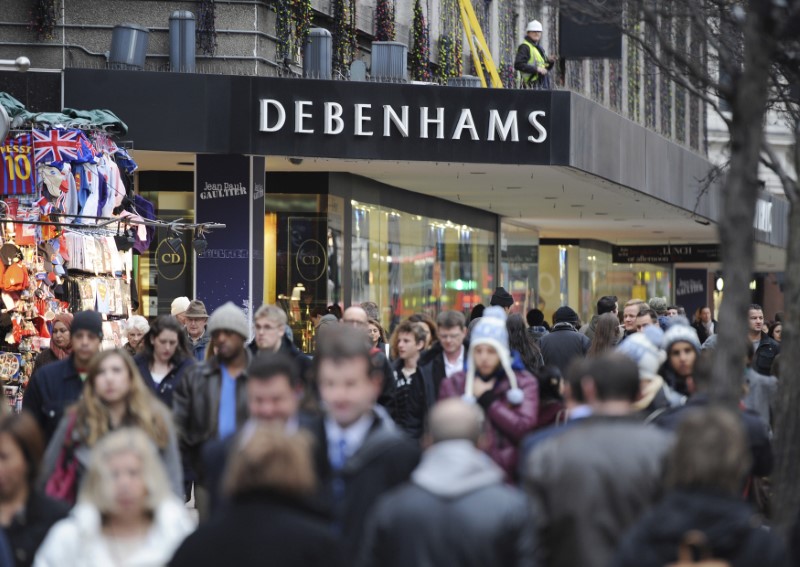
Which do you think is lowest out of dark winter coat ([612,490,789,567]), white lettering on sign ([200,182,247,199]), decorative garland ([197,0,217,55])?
dark winter coat ([612,490,789,567])

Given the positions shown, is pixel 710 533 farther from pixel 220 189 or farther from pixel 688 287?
pixel 688 287

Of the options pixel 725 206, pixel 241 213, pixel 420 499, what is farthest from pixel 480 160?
pixel 420 499

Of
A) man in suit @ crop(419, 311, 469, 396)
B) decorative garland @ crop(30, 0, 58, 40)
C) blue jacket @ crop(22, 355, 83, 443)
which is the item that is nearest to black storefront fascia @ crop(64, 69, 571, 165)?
decorative garland @ crop(30, 0, 58, 40)

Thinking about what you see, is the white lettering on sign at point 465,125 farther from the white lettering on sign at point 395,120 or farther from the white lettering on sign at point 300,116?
the white lettering on sign at point 300,116

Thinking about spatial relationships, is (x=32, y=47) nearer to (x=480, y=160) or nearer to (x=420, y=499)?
(x=480, y=160)

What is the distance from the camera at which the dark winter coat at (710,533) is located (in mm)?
5664

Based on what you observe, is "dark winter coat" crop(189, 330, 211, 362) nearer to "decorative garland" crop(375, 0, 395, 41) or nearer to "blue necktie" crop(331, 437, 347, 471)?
"blue necktie" crop(331, 437, 347, 471)

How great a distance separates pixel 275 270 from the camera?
26.1 metres

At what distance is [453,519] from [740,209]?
7.49ft

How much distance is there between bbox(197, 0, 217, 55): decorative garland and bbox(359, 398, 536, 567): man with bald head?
18.9 meters

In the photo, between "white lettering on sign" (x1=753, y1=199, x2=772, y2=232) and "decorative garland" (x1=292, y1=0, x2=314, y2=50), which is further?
"white lettering on sign" (x1=753, y1=199, x2=772, y2=232)

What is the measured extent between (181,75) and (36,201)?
631 centimetres

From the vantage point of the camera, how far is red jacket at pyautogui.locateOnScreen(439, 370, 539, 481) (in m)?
8.95

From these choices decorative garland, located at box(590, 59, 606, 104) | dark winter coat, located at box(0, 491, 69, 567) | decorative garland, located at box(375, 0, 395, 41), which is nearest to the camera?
dark winter coat, located at box(0, 491, 69, 567)
